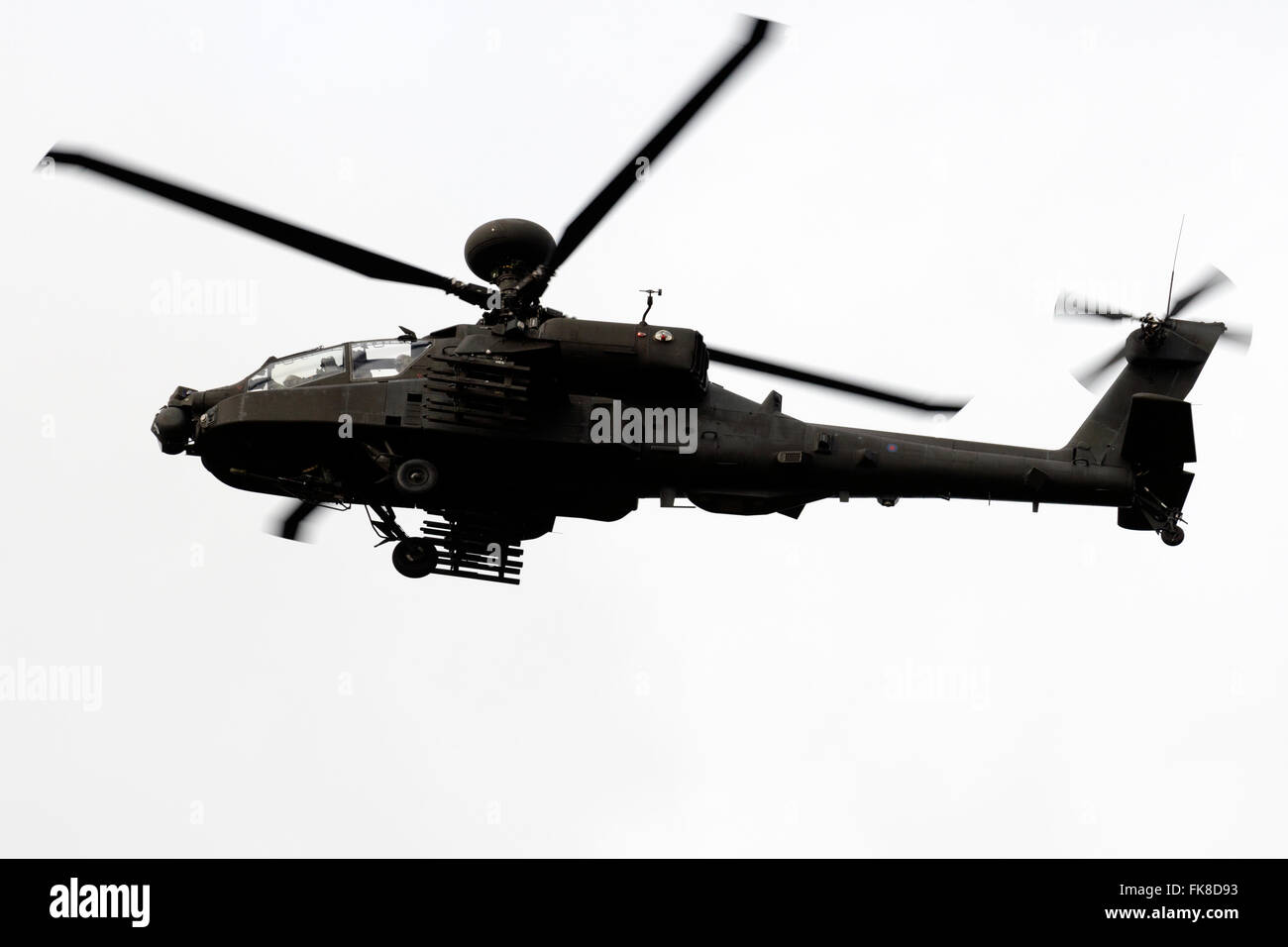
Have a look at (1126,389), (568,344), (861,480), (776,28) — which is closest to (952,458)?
(861,480)

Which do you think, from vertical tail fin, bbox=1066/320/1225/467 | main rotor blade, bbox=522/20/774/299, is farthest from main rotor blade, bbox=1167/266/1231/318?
main rotor blade, bbox=522/20/774/299

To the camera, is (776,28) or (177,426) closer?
(776,28)

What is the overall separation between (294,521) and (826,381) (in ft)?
24.3

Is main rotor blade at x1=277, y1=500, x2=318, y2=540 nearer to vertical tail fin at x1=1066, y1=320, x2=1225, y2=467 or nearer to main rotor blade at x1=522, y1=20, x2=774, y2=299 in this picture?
main rotor blade at x1=522, y1=20, x2=774, y2=299

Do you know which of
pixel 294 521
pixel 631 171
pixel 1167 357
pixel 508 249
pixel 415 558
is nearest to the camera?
pixel 631 171

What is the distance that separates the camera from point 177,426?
1886cm

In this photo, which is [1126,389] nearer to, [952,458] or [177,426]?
[952,458]

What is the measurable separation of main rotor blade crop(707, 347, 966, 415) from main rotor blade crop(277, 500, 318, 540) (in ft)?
19.2

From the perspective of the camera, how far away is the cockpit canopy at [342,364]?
61.1 ft

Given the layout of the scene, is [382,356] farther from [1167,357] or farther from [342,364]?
[1167,357]

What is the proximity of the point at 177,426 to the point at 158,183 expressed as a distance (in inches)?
140

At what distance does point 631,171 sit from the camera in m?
16.1

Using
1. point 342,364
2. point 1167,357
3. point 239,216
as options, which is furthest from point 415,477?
point 1167,357

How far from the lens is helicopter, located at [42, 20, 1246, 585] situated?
1802cm
